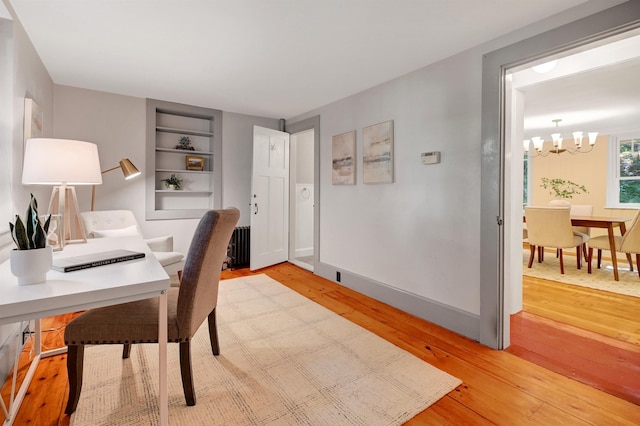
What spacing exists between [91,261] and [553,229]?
492 centimetres

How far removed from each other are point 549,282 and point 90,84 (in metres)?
5.68

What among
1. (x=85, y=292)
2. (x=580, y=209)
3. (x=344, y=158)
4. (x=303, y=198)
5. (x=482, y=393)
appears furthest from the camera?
(x=580, y=209)

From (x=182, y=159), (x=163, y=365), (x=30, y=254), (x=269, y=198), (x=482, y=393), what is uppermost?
(x=182, y=159)

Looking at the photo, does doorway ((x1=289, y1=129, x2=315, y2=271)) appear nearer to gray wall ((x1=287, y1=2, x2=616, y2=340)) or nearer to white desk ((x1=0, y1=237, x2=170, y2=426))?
gray wall ((x1=287, y1=2, x2=616, y2=340))

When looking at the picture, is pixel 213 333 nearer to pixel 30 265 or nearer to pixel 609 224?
pixel 30 265

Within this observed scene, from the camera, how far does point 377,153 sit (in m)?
3.10

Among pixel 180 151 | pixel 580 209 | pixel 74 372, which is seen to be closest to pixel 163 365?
pixel 74 372

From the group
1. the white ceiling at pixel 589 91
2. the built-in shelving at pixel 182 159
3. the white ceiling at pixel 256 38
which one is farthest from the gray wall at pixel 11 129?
the white ceiling at pixel 589 91

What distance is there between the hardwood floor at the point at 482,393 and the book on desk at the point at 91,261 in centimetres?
76

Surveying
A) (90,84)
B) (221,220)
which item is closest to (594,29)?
(221,220)

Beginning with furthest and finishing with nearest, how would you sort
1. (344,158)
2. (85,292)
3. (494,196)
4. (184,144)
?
1. (184,144)
2. (344,158)
3. (494,196)
4. (85,292)

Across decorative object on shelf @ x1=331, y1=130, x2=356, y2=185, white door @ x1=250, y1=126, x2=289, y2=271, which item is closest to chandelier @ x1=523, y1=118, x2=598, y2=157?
decorative object on shelf @ x1=331, y1=130, x2=356, y2=185

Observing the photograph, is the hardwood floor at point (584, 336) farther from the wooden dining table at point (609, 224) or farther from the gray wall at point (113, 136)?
the gray wall at point (113, 136)

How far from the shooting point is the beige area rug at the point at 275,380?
4.84ft
